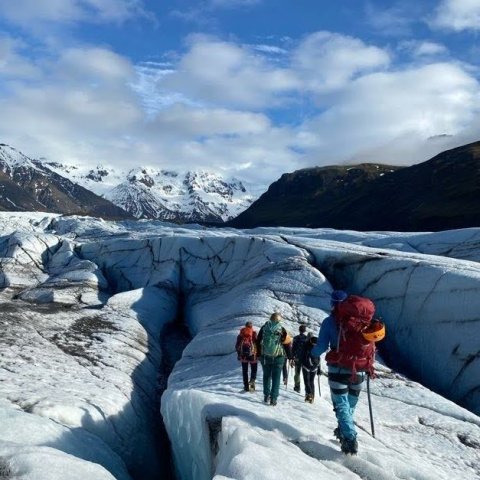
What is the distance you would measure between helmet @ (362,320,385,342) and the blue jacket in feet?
1.65

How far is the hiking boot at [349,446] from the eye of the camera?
355 inches

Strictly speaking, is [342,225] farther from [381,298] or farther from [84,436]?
[84,436]

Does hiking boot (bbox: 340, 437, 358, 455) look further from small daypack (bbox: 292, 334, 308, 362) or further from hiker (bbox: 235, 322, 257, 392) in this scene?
small daypack (bbox: 292, 334, 308, 362)

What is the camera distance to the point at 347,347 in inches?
348

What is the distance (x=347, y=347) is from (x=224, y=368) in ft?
30.5

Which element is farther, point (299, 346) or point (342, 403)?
point (299, 346)

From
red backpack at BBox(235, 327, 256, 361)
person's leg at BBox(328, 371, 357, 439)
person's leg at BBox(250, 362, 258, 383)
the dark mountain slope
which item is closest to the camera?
person's leg at BBox(328, 371, 357, 439)

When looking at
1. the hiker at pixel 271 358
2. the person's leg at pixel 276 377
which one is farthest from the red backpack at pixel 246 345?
the person's leg at pixel 276 377

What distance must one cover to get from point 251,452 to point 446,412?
9327mm

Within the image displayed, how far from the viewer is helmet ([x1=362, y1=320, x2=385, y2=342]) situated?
8703 millimetres

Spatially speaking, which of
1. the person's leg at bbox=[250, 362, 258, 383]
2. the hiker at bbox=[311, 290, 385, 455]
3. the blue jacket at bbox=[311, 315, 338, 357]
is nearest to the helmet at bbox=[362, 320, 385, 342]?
the hiker at bbox=[311, 290, 385, 455]

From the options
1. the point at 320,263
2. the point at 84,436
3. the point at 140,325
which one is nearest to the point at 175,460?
the point at 84,436

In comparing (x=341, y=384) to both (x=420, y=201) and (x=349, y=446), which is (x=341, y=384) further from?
(x=420, y=201)

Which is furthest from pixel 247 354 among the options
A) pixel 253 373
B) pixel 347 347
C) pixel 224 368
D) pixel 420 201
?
pixel 420 201
